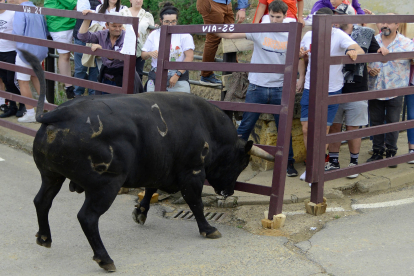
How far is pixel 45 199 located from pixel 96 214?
20.7 inches

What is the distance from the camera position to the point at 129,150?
12.3ft

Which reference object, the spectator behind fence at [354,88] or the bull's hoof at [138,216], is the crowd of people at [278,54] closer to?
the spectator behind fence at [354,88]

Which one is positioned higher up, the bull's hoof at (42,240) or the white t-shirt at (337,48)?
the white t-shirt at (337,48)

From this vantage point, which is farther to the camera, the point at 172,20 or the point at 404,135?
the point at 404,135

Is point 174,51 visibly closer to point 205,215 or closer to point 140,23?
point 140,23

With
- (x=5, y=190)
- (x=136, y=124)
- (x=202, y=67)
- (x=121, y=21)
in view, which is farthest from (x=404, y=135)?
(x=5, y=190)

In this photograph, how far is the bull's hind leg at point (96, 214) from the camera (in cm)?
367

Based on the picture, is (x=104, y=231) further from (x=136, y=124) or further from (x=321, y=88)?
(x=321, y=88)

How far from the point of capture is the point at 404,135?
7.34 metres

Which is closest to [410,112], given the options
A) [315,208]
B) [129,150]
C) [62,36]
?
[315,208]

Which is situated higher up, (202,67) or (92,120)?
(202,67)

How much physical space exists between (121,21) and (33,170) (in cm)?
218

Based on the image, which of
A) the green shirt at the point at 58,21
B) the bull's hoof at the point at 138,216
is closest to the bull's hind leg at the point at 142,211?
the bull's hoof at the point at 138,216

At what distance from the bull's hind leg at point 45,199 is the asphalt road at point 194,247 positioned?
12 cm
